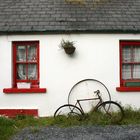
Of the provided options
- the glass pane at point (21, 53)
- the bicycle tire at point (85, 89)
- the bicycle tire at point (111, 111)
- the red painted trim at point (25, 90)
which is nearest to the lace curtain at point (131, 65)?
the bicycle tire at point (85, 89)

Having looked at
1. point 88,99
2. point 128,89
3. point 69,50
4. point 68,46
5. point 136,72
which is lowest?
point 88,99

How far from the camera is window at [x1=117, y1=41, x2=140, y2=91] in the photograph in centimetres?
1284

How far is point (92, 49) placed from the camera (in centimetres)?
1255

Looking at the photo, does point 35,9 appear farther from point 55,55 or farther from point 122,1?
point 122,1

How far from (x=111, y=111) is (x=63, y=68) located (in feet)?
7.10

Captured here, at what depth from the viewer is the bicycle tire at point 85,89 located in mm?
12414

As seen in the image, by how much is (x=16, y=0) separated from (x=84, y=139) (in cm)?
702

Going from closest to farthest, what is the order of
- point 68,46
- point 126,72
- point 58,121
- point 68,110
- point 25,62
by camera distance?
point 58,121
point 68,46
point 68,110
point 25,62
point 126,72

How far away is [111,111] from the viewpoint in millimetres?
12312

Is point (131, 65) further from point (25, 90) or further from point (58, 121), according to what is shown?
point (25, 90)

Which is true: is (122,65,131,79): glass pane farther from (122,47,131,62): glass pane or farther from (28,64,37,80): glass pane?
(28,64,37,80): glass pane

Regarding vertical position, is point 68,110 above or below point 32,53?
below

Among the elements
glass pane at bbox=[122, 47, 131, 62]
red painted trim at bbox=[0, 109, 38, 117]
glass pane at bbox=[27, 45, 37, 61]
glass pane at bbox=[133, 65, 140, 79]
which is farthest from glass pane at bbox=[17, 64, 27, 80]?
glass pane at bbox=[133, 65, 140, 79]

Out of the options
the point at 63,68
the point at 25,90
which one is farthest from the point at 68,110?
the point at 25,90
